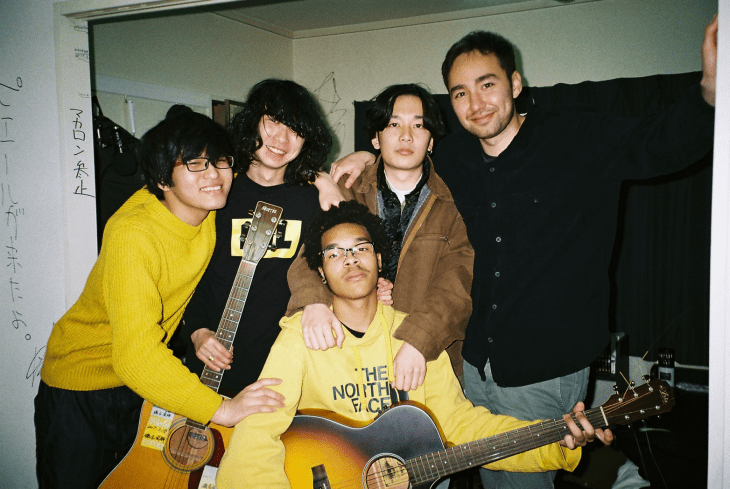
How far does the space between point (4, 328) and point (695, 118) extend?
10.9 ft

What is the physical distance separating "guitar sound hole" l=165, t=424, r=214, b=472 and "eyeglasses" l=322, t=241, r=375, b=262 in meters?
0.91

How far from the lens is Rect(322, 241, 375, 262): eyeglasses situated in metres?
1.94

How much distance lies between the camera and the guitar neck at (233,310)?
6.60ft

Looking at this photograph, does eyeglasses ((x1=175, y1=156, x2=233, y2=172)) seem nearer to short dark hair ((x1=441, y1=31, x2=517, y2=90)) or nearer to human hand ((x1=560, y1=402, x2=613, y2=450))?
short dark hair ((x1=441, y1=31, x2=517, y2=90))

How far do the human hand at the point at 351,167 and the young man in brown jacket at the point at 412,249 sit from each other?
62mm

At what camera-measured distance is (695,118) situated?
1474 mm

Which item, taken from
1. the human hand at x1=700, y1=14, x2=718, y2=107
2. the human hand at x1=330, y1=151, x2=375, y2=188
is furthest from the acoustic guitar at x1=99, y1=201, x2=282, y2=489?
the human hand at x1=700, y1=14, x2=718, y2=107

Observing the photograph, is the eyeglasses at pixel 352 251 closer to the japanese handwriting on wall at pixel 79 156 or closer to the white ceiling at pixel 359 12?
the japanese handwriting on wall at pixel 79 156

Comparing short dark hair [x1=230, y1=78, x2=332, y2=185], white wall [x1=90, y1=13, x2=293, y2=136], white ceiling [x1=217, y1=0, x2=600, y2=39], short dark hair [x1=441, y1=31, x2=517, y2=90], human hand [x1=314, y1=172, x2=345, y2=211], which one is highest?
white ceiling [x1=217, y1=0, x2=600, y2=39]

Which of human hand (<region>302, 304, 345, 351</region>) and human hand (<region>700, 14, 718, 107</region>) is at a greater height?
human hand (<region>700, 14, 718, 107</region>)

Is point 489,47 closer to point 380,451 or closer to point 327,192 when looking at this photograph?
point 327,192

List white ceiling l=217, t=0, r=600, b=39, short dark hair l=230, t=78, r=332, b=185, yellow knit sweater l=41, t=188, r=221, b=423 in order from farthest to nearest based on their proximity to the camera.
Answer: white ceiling l=217, t=0, r=600, b=39
short dark hair l=230, t=78, r=332, b=185
yellow knit sweater l=41, t=188, r=221, b=423

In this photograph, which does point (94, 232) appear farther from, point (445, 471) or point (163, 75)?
point (163, 75)

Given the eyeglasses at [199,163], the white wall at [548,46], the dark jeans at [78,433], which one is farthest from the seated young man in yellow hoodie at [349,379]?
the white wall at [548,46]
